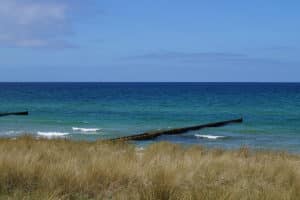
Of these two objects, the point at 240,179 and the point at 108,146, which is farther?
the point at 108,146

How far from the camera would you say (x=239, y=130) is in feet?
118

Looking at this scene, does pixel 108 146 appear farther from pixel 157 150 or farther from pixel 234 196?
pixel 234 196

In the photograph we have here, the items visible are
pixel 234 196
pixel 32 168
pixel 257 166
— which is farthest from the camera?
pixel 257 166

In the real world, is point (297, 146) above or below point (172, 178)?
below

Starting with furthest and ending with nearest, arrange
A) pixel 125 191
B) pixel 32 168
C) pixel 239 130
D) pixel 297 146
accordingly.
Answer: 1. pixel 239 130
2. pixel 297 146
3. pixel 32 168
4. pixel 125 191

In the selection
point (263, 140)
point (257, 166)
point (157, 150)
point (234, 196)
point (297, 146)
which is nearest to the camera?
point (234, 196)

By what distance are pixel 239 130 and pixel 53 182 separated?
2905 centimetres

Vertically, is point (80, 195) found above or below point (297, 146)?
above

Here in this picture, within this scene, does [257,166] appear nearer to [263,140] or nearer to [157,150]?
[157,150]

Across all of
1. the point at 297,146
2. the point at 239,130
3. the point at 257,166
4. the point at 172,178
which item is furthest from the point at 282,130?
the point at 172,178

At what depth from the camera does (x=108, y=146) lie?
14000 mm

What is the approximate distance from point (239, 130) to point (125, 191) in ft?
95.3

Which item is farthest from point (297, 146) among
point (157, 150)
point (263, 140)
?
point (157, 150)

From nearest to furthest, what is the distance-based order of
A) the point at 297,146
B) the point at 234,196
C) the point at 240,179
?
the point at 234,196, the point at 240,179, the point at 297,146
